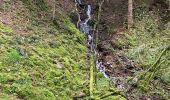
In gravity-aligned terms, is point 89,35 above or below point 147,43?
above

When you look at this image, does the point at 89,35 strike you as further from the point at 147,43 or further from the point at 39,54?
the point at 147,43

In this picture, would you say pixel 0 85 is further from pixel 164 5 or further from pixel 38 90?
pixel 164 5

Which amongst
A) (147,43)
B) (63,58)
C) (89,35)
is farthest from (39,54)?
(89,35)

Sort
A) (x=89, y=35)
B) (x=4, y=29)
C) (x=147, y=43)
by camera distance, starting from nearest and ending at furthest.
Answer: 1. (x=147, y=43)
2. (x=4, y=29)
3. (x=89, y=35)

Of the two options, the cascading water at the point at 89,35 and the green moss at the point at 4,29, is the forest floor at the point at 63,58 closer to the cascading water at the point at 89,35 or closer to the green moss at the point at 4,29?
the green moss at the point at 4,29

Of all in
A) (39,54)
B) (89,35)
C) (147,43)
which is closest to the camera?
(147,43)

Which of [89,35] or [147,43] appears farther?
[89,35]

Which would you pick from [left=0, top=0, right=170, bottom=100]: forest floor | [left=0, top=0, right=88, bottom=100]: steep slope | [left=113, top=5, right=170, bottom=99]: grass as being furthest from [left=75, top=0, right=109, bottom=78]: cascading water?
Result: [left=113, top=5, right=170, bottom=99]: grass

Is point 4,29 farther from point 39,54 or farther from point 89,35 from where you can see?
point 89,35

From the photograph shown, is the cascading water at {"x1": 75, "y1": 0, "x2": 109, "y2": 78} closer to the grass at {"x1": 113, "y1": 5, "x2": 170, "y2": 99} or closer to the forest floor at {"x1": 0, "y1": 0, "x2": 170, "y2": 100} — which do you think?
the forest floor at {"x1": 0, "y1": 0, "x2": 170, "y2": 100}

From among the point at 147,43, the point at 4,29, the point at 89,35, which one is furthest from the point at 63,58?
the point at 89,35

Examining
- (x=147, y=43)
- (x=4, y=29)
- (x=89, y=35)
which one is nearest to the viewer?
(x=147, y=43)

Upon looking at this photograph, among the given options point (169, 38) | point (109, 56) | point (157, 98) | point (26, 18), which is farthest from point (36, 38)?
point (169, 38)

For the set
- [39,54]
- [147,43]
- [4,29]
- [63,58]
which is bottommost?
[63,58]
